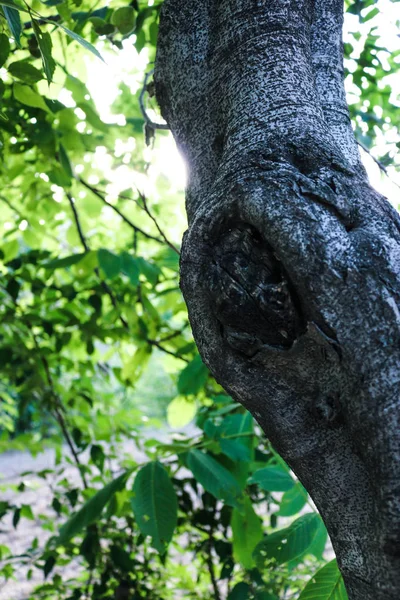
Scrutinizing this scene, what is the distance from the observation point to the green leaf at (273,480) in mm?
1705

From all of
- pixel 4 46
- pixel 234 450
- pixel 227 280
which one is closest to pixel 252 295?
pixel 227 280

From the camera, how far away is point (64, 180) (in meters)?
2.12

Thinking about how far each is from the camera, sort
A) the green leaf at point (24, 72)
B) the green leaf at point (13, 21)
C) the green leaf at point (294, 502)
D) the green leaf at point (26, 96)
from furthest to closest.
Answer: the green leaf at point (294, 502)
the green leaf at point (26, 96)
the green leaf at point (24, 72)
the green leaf at point (13, 21)

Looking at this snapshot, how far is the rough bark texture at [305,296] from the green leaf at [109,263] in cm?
115

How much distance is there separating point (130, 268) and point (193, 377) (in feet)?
1.54

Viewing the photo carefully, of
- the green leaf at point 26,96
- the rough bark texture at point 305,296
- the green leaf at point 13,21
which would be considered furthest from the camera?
the green leaf at point 26,96

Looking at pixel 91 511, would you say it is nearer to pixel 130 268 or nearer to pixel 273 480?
pixel 273 480

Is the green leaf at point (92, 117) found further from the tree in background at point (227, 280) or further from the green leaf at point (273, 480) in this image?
the green leaf at point (273, 480)

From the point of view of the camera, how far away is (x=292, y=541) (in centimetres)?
158

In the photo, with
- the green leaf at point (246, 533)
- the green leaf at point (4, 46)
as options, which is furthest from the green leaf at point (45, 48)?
the green leaf at point (246, 533)

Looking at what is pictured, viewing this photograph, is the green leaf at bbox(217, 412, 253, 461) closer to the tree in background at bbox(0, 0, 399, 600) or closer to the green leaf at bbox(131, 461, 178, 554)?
the tree in background at bbox(0, 0, 399, 600)

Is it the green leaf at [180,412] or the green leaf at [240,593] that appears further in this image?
the green leaf at [180,412]

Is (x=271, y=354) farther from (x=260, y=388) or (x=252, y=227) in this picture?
(x=252, y=227)

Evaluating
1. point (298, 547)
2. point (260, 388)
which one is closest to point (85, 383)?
point (298, 547)
